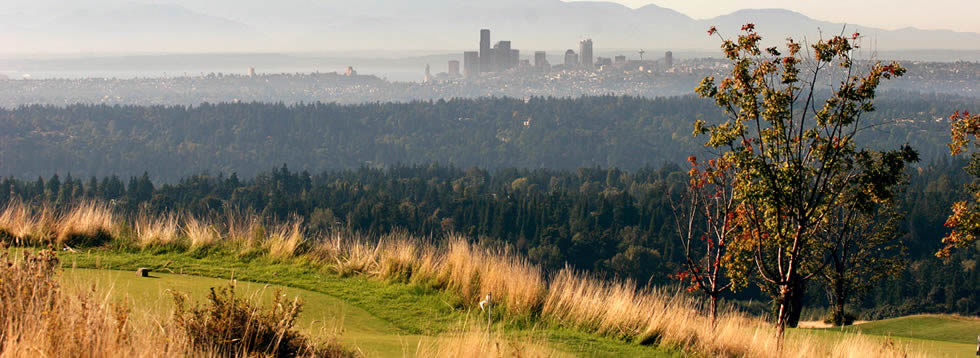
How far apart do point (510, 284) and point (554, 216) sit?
86763mm

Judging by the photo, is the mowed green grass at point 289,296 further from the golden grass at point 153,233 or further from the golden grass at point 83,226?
the golden grass at point 83,226

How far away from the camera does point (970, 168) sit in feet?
54.9

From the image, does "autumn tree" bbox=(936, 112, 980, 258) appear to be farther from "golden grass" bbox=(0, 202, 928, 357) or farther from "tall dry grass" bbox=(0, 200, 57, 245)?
"tall dry grass" bbox=(0, 200, 57, 245)

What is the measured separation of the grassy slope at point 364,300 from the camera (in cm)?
727

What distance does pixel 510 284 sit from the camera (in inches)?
353

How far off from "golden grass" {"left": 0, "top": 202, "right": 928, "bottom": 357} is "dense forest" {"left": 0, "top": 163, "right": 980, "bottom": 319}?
46953 mm

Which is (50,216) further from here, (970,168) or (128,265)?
(970,168)

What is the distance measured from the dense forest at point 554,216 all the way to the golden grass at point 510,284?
154ft

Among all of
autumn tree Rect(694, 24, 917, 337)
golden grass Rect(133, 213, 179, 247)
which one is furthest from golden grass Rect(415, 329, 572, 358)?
golden grass Rect(133, 213, 179, 247)

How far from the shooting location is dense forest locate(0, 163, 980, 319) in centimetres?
6681

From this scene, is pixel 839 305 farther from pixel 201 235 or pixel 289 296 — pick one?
pixel 289 296

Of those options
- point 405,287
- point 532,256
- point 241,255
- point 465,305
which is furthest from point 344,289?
point 532,256

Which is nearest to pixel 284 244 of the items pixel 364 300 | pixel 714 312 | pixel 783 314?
pixel 364 300

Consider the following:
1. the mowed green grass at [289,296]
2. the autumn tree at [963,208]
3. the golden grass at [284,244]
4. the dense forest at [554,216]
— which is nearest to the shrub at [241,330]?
the mowed green grass at [289,296]
